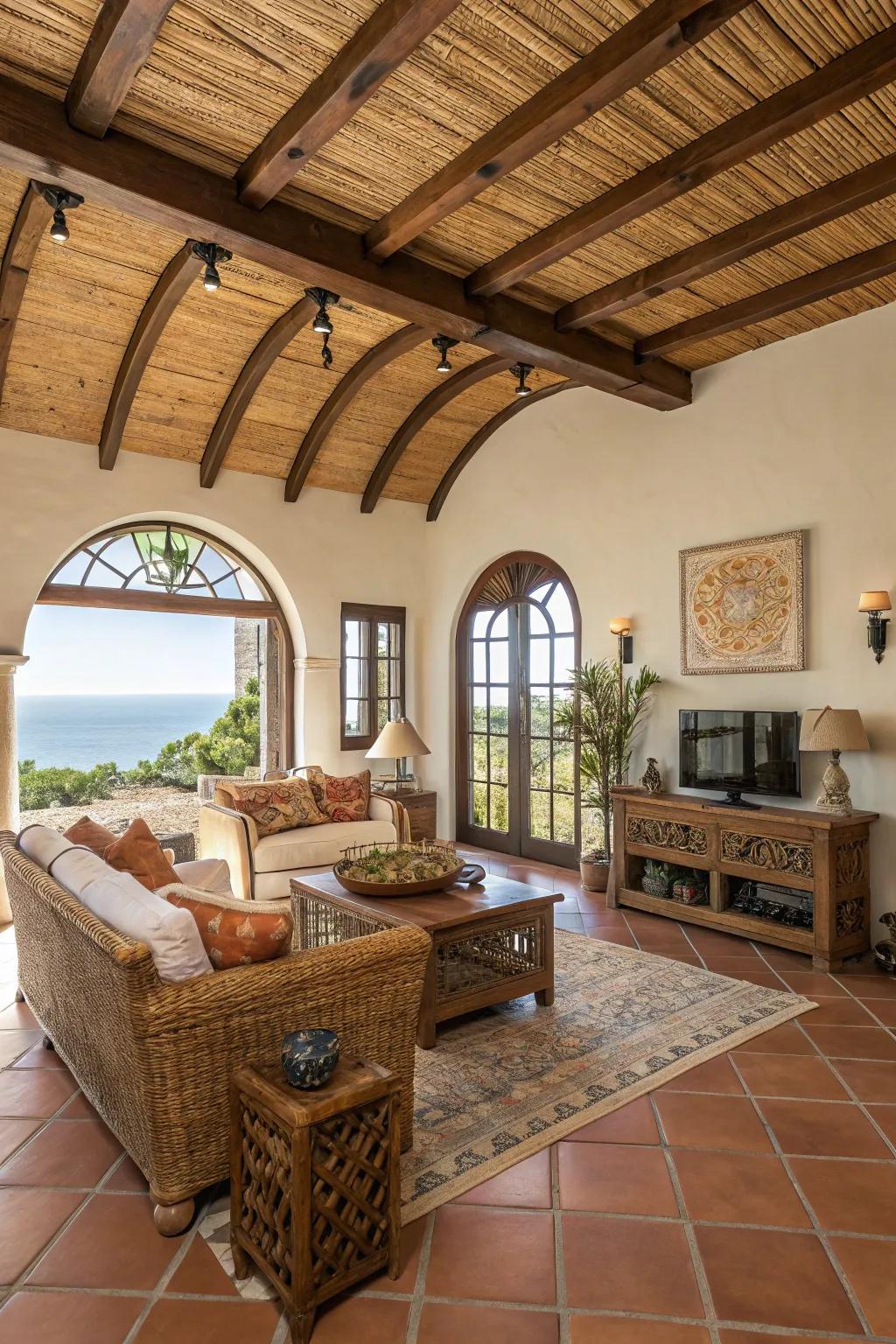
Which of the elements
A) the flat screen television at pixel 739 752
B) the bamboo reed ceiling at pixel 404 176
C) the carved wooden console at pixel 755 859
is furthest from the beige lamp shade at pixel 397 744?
the bamboo reed ceiling at pixel 404 176

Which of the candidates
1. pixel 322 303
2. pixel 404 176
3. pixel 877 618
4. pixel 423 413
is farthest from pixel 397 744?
pixel 404 176

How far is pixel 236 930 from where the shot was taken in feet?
7.94

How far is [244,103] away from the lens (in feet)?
10.3

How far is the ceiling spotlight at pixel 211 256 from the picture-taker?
A: 373cm

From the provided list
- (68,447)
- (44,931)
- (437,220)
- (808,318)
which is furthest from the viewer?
(68,447)

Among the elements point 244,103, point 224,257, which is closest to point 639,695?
point 224,257

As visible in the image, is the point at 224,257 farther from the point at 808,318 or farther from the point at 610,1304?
the point at 610,1304

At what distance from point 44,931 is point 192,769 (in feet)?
32.0

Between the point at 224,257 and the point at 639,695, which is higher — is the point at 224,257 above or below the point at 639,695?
above

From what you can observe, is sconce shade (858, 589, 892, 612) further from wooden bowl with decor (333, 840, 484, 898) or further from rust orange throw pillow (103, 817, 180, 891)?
rust orange throw pillow (103, 817, 180, 891)

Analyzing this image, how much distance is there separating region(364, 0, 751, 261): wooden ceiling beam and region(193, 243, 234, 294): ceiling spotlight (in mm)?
750

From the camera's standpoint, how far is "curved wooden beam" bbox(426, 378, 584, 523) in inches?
266

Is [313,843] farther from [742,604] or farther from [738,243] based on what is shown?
[738,243]

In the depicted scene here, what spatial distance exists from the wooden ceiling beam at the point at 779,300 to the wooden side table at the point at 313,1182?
4415mm
